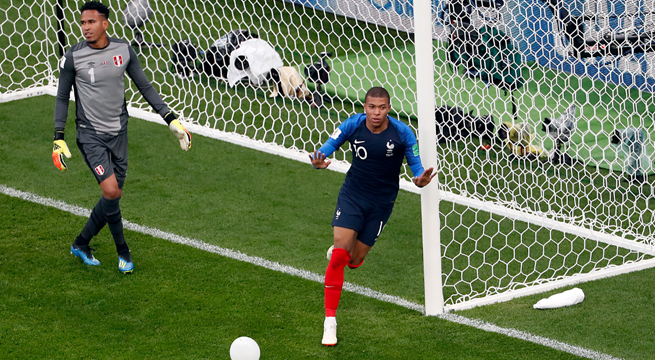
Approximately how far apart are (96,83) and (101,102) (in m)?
0.13

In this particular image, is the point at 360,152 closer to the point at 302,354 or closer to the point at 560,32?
the point at 302,354

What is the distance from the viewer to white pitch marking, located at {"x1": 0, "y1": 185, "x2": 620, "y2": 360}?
16.4ft

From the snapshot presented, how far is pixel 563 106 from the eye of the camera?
24.9 ft

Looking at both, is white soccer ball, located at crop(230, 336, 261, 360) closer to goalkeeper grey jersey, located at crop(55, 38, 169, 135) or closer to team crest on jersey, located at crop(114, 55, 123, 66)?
goalkeeper grey jersey, located at crop(55, 38, 169, 135)

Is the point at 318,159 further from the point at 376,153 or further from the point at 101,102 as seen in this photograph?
the point at 101,102

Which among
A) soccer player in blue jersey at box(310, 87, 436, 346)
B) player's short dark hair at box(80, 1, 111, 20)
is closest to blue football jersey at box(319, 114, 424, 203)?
soccer player in blue jersey at box(310, 87, 436, 346)

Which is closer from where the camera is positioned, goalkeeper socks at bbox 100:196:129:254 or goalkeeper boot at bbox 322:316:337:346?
goalkeeper boot at bbox 322:316:337:346

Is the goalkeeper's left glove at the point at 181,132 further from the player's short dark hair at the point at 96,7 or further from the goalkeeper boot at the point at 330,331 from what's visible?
the goalkeeper boot at the point at 330,331

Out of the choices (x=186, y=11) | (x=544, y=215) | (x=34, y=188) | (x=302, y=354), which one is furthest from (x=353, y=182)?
(x=186, y=11)

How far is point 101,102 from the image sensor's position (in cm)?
551

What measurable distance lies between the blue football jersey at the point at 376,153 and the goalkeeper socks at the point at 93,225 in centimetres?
187

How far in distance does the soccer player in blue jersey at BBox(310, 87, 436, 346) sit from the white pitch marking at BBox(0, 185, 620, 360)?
2.51 feet

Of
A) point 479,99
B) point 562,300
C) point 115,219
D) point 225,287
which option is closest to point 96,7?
point 115,219

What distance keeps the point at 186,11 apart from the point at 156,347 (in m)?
5.33
